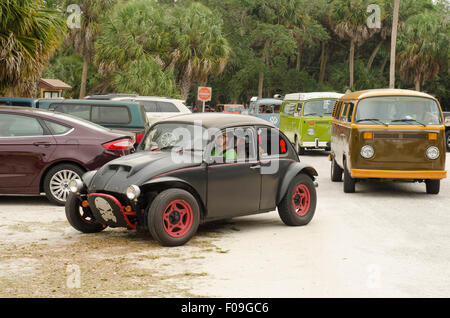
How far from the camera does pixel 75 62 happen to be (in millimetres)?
52250

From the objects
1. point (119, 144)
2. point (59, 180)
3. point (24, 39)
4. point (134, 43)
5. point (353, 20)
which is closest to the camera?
point (59, 180)

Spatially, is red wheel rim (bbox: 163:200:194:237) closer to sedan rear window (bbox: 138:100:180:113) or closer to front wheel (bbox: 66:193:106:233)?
front wheel (bbox: 66:193:106:233)

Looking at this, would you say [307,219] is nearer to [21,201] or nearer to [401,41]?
[21,201]

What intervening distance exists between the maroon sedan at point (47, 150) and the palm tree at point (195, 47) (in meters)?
31.7

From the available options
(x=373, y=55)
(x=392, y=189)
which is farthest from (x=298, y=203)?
(x=373, y=55)

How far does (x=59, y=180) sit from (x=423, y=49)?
40.9 metres

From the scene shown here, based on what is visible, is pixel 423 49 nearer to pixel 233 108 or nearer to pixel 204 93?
pixel 233 108

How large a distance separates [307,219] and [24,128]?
4.91m

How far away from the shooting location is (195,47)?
4403 centimetres

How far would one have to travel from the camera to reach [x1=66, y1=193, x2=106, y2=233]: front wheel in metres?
9.03

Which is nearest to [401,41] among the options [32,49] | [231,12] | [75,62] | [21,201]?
[231,12]

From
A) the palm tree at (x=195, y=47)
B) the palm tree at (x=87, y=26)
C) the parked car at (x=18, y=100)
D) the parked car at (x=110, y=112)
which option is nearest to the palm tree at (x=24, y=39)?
the parked car at (x=18, y=100)

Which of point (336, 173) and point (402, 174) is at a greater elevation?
point (402, 174)

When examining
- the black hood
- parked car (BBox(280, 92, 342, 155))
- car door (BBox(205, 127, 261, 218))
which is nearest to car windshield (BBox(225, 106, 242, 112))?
parked car (BBox(280, 92, 342, 155))
